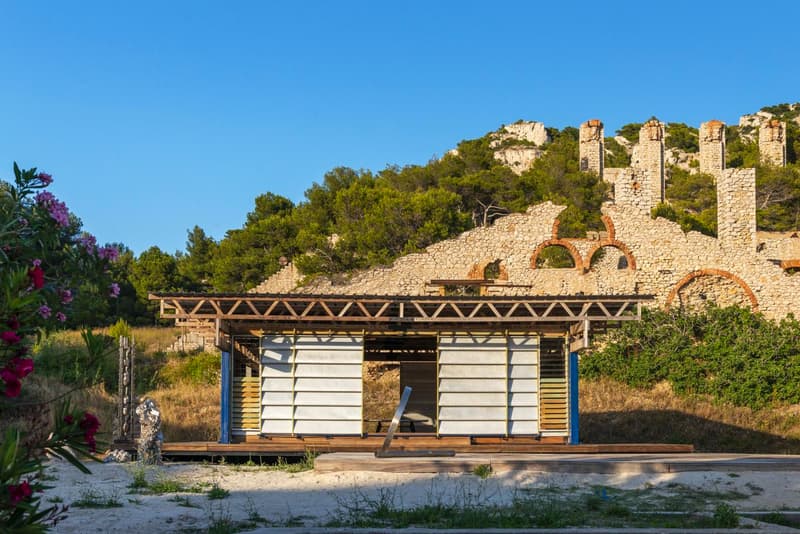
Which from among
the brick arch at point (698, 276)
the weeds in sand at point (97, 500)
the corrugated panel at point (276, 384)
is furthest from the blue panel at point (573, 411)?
the brick arch at point (698, 276)

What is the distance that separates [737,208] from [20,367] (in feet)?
100

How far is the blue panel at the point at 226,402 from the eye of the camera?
17000 mm

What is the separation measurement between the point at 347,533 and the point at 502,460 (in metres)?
5.42

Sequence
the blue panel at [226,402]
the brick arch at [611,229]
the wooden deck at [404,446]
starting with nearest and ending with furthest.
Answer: the wooden deck at [404,446] < the blue panel at [226,402] < the brick arch at [611,229]

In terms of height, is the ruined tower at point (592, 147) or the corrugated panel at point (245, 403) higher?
the ruined tower at point (592, 147)

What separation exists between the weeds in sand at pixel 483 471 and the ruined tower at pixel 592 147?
154 ft

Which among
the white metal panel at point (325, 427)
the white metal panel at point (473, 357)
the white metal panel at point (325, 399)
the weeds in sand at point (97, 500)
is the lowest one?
the weeds in sand at point (97, 500)

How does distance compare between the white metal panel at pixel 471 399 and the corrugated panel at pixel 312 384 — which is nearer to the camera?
the corrugated panel at pixel 312 384

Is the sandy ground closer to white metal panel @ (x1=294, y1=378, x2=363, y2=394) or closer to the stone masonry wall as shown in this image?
white metal panel @ (x1=294, y1=378, x2=363, y2=394)

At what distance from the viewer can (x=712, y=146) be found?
63.1m

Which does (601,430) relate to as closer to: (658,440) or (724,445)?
(658,440)

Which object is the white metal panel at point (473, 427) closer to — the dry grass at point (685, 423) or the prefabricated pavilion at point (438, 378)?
the prefabricated pavilion at point (438, 378)

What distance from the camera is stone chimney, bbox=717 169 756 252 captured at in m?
32.2

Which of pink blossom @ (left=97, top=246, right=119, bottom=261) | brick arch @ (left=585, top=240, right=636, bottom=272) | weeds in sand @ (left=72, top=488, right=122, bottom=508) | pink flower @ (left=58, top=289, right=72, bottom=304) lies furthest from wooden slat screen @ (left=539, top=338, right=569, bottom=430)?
brick arch @ (left=585, top=240, right=636, bottom=272)
